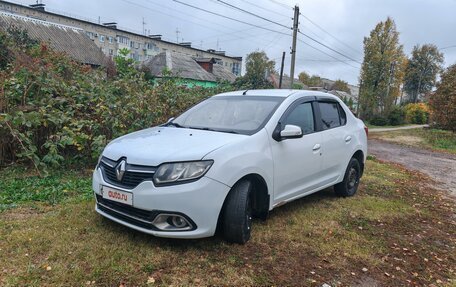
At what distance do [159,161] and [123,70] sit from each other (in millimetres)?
6494

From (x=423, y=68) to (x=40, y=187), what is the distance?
236ft

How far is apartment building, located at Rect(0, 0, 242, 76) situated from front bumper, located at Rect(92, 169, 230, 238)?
4836 centimetres

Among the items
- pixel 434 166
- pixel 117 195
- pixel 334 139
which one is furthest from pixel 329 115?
pixel 434 166

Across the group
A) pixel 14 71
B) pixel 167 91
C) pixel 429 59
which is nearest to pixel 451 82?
pixel 167 91

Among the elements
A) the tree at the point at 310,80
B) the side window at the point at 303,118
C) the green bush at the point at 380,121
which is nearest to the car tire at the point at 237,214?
the side window at the point at 303,118

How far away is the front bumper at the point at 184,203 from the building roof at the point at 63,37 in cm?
3345

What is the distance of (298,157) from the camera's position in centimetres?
442

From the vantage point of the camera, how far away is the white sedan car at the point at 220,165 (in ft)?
10.9

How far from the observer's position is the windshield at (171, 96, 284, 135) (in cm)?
420

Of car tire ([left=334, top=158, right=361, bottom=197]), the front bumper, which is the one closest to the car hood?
the front bumper

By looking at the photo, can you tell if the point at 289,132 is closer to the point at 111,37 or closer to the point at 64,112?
the point at 64,112

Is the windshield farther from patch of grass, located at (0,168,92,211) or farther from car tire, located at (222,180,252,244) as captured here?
patch of grass, located at (0,168,92,211)

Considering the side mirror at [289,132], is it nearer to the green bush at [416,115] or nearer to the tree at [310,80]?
the green bush at [416,115]

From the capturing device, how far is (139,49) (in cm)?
7056
